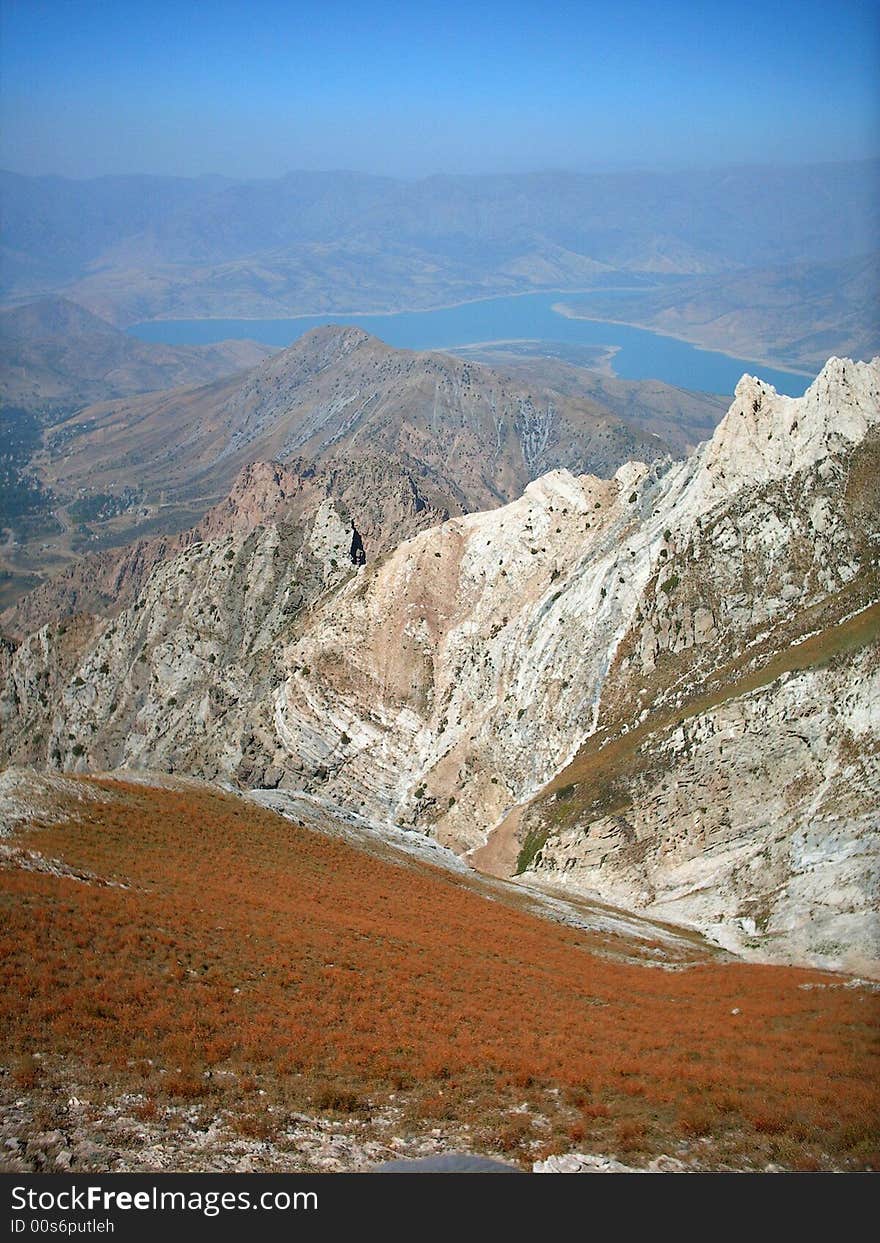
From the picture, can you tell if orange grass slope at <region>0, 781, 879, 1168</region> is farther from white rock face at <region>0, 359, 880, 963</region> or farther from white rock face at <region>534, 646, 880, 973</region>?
white rock face at <region>0, 359, 880, 963</region>

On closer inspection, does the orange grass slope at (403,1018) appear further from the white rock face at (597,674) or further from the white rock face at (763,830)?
the white rock face at (597,674)

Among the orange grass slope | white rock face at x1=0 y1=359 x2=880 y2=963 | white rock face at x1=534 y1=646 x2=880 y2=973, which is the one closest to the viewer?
the orange grass slope

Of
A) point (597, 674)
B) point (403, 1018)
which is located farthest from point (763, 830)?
point (403, 1018)

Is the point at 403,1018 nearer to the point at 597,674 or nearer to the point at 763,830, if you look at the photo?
the point at 763,830

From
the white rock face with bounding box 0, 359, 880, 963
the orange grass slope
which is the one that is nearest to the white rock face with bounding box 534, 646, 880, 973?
the white rock face with bounding box 0, 359, 880, 963

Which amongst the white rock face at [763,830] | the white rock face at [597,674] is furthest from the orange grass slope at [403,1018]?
the white rock face at [597,674]
